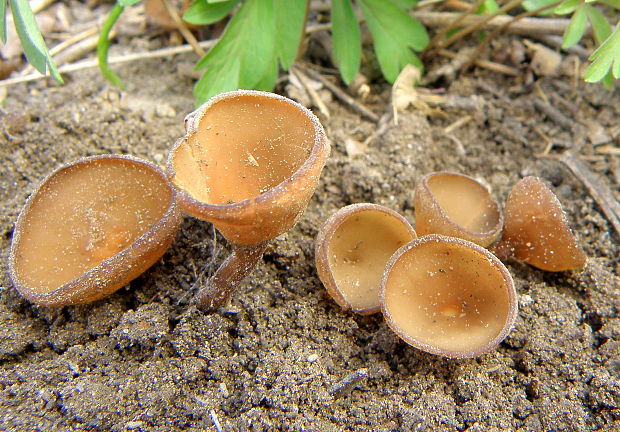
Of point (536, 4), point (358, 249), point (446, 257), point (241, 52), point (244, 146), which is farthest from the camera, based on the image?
point (536, 4)

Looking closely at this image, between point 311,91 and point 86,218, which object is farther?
point 311,91

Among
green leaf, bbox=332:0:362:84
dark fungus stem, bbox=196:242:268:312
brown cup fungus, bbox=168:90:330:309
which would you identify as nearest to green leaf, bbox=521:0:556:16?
green leaf, bbox=332:0:362:84

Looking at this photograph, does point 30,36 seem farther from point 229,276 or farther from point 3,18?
point 229,276

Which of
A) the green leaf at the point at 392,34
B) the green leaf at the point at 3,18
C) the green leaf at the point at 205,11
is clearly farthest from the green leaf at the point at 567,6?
the green leaf at the point at 3,18

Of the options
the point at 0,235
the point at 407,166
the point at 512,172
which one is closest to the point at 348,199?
the point at 407,166

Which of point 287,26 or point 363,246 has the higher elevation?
point 287,26

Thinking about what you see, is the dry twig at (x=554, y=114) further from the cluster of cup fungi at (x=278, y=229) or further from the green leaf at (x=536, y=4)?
the cluster of cup fungi at (x=278, y=229)

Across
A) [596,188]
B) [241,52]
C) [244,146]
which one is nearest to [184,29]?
[241,52]

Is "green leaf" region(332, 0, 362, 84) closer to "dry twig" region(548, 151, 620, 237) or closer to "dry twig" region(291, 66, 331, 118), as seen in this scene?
"dry twig" region(291, 66, 331, 118)

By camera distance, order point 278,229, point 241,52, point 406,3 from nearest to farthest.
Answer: point 278,229 < point 241,52 < point 406,3
